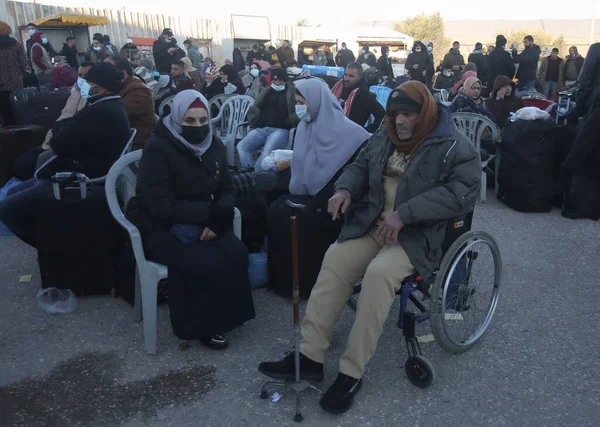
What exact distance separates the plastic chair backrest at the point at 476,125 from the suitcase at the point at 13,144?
4480mm

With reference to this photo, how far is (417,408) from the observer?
252 centimetres

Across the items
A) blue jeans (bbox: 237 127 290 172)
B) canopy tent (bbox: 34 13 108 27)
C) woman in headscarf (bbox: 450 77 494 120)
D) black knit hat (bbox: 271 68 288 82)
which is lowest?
blue jeans (bbox: 237 127 290 172)

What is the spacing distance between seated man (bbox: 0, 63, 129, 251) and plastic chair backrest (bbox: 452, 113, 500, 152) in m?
3.58

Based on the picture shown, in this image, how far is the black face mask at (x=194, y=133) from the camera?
3039 millimetres

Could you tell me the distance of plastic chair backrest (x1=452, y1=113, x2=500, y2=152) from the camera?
562 centimetres

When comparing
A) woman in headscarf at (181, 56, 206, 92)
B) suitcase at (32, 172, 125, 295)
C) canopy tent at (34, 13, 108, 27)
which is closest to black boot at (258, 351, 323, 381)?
suitcase at (32, 172, 125, 295)

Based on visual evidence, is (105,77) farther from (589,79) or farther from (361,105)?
(589,79)

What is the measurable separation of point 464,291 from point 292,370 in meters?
1.08

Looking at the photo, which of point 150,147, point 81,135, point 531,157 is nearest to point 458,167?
point 150,147

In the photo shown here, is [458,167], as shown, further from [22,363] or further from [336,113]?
[22,363]

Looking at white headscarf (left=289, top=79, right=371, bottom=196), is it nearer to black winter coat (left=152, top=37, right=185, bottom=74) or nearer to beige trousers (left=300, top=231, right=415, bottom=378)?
beige trousers (left=300, top=231, right=415, bottom=378)

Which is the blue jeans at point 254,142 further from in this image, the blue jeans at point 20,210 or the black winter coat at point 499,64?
the black winter coat at point 499,64

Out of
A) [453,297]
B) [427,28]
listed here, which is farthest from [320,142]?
[427,28]

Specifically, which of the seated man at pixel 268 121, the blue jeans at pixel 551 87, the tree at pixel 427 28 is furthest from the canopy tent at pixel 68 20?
the tree at pixel 427 28
